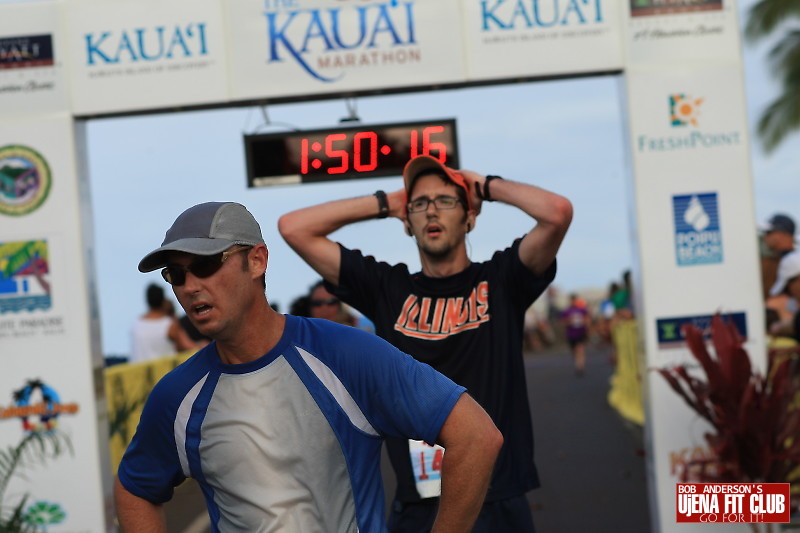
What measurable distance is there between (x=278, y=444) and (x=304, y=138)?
4.57 metres

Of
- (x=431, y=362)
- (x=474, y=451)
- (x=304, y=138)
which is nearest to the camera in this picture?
(x=474, y=451)

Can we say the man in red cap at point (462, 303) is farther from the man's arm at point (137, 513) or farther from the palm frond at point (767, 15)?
the palm frond at point (767, 15)

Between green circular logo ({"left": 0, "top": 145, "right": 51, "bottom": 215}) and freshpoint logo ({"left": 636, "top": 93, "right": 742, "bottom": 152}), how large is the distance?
13.8ft

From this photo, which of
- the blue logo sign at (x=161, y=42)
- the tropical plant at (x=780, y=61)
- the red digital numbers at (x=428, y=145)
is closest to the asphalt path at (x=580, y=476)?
the red digital numbers at (x=428, y=145)

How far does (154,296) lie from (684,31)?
6.69 m

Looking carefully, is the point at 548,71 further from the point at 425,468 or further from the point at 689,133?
the point at 425,468

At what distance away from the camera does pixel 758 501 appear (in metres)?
7.06

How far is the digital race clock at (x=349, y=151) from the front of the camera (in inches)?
273

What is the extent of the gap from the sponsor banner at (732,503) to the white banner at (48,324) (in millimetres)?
4112

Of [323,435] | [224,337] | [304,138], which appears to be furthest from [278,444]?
[304,138]

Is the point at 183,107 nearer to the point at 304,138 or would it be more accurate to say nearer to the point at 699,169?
the point at 304,138

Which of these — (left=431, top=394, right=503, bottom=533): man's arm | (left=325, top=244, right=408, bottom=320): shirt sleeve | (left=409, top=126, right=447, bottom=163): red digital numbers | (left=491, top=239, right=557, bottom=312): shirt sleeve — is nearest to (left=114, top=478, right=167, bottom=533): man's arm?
(left=431, top=394, right=503, bottom=533): man's arm

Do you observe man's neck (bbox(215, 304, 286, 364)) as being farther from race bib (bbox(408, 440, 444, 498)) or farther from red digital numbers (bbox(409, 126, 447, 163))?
red digital numbers (bbox(409, 126, 447, 163))

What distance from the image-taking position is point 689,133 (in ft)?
24.1
